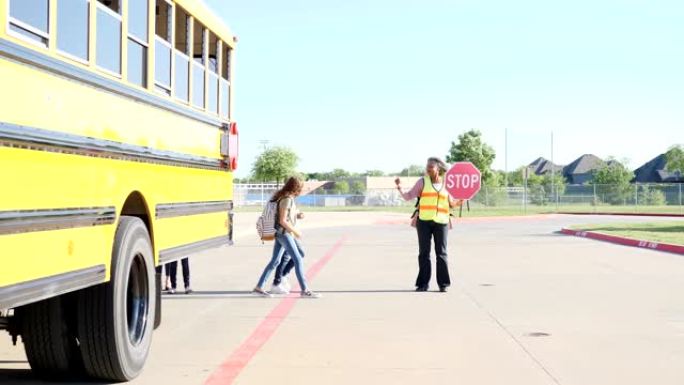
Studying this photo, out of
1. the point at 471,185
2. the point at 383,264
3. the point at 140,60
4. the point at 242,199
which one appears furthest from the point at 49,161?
the point at 242,199

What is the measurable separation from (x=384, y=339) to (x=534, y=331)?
1472 millimetres

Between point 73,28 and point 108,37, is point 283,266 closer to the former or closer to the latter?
point 108,37

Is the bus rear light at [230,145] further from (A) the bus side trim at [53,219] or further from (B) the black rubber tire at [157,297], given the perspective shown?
(A) the bus side trim at [53,219]

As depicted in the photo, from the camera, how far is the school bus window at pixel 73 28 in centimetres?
519

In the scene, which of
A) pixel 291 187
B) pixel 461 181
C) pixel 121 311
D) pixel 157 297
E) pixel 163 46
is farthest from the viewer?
pixel 461 181

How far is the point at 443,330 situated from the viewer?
916 cm

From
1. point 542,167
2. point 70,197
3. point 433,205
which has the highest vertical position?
point 542,167

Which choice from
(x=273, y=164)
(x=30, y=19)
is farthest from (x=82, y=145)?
(x=273, y=164)

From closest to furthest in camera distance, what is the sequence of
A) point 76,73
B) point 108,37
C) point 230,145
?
point 76,73 < point 108,37 < point 230,145

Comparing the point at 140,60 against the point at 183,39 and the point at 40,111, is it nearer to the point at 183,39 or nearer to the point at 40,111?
the point at 183,39

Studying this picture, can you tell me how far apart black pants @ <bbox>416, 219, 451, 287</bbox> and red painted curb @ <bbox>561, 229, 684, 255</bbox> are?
962 cm

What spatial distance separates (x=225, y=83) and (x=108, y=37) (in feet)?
12.6

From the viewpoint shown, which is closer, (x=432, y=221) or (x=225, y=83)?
(x=225, y=83)

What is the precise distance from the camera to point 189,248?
25.9 feet
